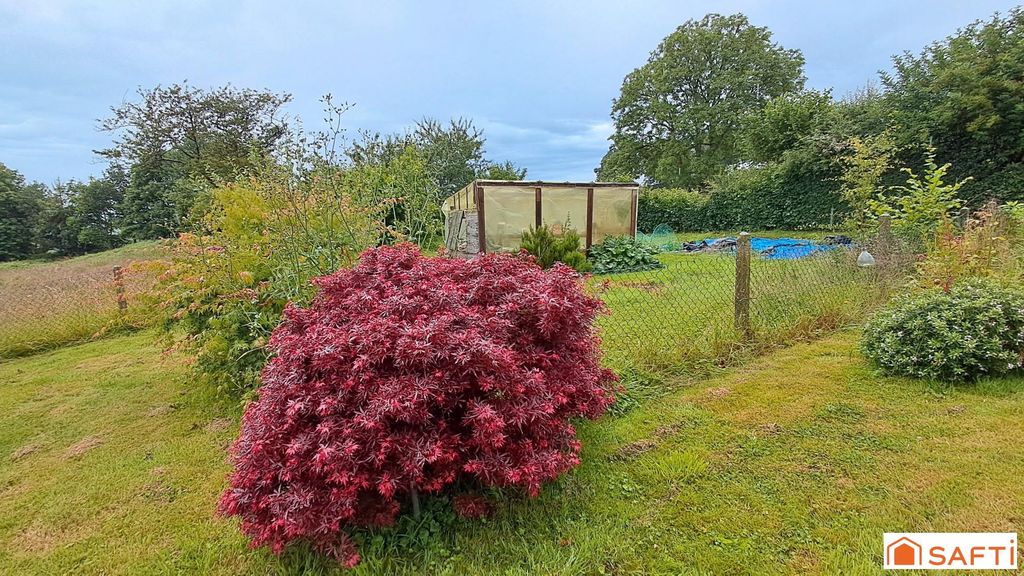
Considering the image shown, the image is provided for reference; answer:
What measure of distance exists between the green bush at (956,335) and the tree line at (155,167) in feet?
34.8

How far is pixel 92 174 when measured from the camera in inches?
960

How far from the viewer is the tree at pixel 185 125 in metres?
16.4

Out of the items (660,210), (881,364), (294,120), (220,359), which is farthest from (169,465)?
(660,210)

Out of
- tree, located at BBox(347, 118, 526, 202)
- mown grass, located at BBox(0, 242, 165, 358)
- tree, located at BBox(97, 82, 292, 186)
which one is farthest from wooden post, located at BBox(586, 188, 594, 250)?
tree, located at BBox(97, 82, 292, 186)

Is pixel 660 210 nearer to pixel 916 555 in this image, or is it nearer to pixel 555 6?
pixel 555 6

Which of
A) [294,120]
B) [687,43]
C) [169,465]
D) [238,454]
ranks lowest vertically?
[169,465]

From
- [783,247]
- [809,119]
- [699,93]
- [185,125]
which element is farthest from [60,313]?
[699,93]

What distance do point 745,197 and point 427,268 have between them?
14.6m

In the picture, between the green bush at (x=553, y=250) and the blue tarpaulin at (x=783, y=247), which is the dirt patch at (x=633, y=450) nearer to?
the blue tarpaulin at (x=783, y=247)

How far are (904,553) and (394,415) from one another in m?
1.70

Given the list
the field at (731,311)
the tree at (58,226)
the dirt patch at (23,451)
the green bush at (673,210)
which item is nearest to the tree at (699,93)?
the green bush at (673,210)

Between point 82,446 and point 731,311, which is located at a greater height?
point 731,311

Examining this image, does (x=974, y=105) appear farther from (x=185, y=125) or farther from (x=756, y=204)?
(x=185, y=125)

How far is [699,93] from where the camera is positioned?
21.9 meters
